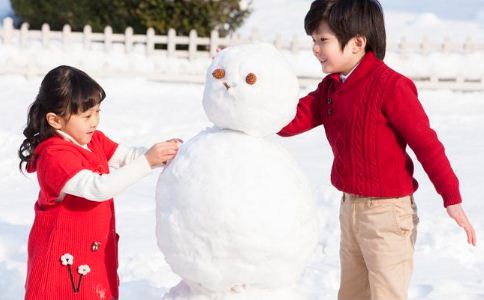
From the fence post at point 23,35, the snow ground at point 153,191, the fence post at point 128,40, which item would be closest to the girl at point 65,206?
the snow ground at point 153,191

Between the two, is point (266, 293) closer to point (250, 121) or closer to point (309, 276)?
point (250, 121)

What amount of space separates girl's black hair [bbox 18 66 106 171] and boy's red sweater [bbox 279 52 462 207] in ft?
3.05

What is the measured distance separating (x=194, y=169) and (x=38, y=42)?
9.78 m

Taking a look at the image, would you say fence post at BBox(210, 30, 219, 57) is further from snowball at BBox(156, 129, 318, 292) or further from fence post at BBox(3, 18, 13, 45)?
snowball at BBox(156, 129, 318, 292)

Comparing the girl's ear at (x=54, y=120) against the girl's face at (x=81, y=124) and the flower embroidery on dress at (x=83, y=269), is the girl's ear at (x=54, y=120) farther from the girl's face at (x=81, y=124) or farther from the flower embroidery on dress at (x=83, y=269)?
the flower embroidery on dress at (x=83, y=269)

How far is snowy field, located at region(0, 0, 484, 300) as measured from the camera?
4.34 meters

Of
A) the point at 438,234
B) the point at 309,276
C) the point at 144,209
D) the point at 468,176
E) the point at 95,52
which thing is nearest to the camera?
the point at 309,276

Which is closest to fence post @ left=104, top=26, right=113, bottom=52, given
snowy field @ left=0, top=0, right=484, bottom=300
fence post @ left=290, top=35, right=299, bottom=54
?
snowy field @ left=0, top=0, right=484, bottom=300

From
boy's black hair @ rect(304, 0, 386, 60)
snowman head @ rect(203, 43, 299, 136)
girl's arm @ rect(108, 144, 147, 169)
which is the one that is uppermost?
boy's black hair @ rect(304, 0, 386, 60)

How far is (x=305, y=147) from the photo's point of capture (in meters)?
7.82

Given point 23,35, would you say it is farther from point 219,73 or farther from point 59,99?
point 219,73

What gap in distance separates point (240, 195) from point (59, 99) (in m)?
0.81

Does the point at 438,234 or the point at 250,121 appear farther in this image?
the point at 438,234

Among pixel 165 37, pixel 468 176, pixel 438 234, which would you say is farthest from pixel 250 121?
pixel 165 37
